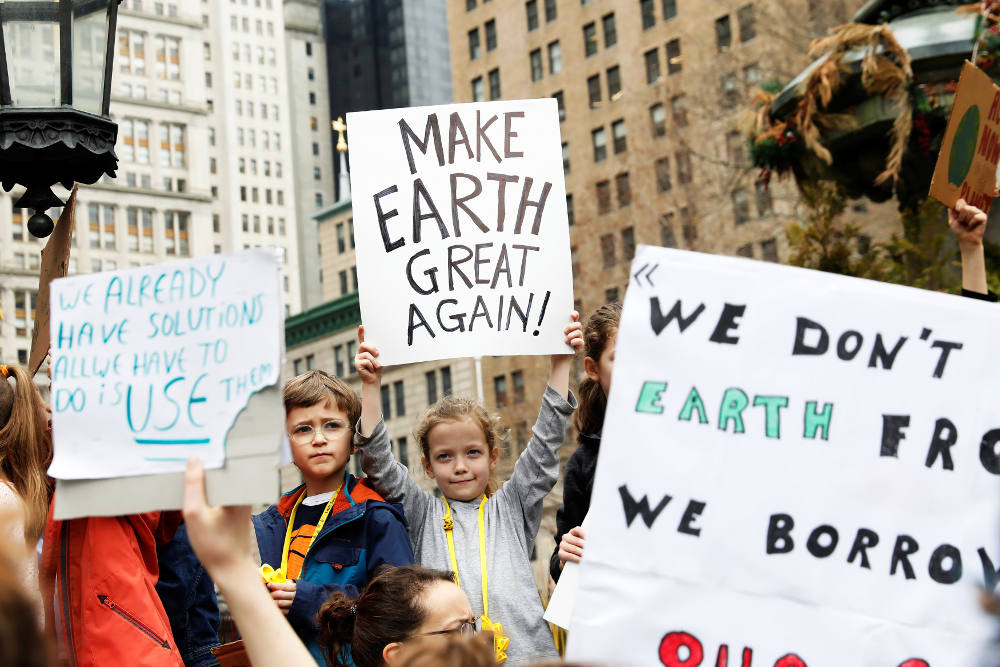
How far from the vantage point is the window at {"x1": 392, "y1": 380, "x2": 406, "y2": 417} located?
62.1 meters

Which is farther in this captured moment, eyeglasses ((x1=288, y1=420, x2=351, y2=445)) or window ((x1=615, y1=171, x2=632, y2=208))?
window ((x1=615, y1=171, x2=632, y2=208))

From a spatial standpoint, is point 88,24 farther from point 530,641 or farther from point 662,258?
point 662,258

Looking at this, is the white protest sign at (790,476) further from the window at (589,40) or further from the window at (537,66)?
the window at (537,66)

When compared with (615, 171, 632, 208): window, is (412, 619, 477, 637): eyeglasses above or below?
below

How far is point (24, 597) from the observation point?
1584 millimetres

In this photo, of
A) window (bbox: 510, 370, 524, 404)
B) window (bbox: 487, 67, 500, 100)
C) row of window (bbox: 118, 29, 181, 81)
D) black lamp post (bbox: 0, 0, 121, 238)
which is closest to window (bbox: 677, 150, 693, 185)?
window (bbox: 510, 370, 524, 404)

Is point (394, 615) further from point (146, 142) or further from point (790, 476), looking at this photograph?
point (146, 142)

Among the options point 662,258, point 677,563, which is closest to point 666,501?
point 677,563

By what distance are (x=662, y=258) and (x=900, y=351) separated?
1.76ft

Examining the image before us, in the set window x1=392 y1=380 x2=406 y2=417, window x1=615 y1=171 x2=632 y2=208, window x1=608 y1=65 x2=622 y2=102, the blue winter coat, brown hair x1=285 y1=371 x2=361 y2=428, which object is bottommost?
the blue winter coat

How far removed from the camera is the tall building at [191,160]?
87.4 m

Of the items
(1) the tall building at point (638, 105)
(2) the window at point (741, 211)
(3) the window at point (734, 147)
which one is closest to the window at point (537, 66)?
(1) the tall building at point (638, 105)

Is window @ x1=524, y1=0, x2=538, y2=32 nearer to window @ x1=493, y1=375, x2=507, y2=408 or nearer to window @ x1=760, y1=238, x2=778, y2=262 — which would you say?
window @ x1=493, y1=375, x2=507, y2=408

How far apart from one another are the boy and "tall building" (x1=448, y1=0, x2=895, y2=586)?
22.0 metres
